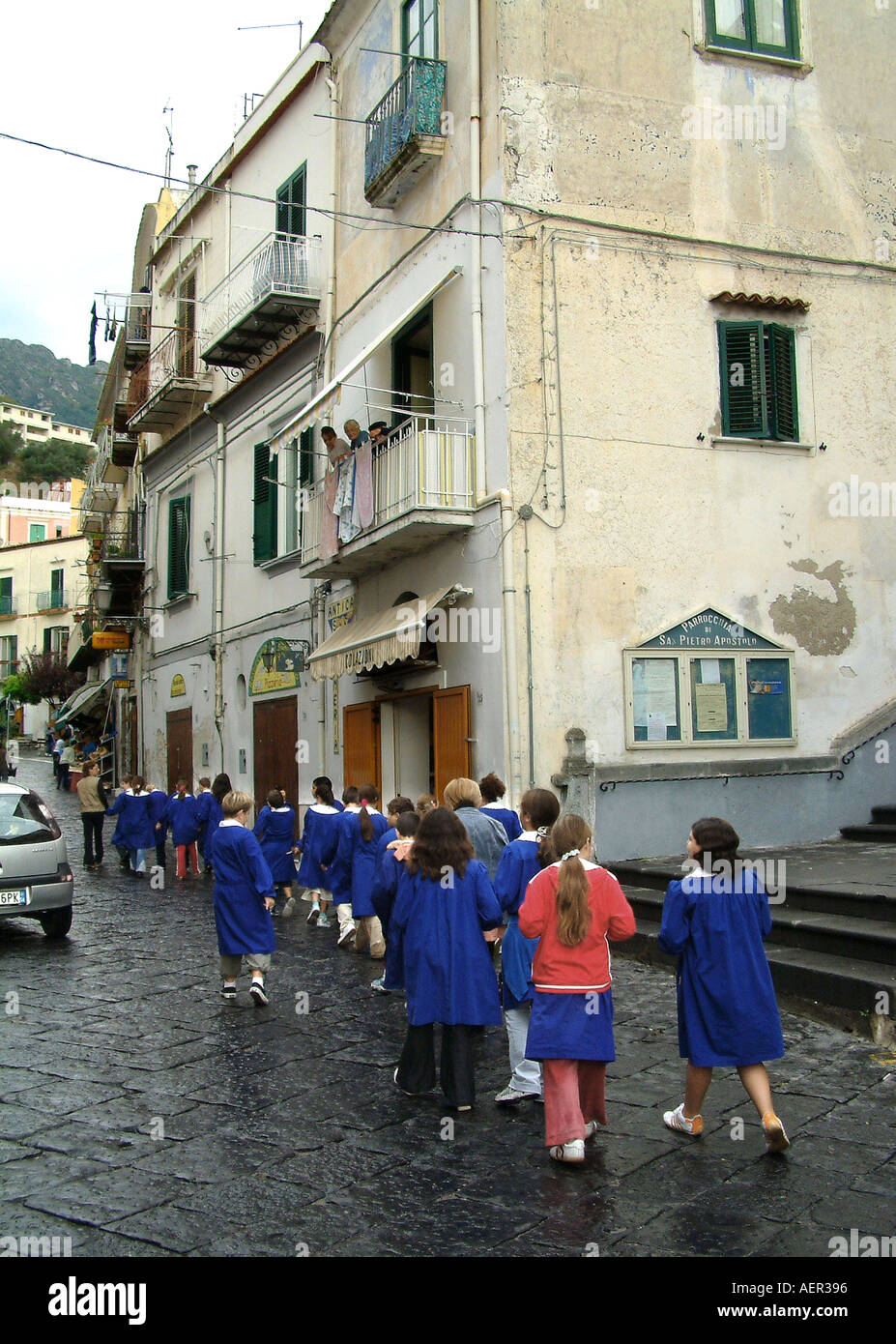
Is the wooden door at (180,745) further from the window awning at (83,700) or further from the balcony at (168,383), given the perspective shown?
the window awning at (83,700)

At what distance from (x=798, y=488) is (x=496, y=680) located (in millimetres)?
4379

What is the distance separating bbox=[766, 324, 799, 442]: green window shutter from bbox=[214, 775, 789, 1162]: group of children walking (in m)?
7.65

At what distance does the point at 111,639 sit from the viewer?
27.5m

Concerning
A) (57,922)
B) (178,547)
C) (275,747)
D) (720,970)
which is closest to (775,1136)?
(720,970)

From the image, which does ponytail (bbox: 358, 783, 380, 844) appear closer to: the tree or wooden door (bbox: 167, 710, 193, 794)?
wooden door (bbox: 167, 710, 193, 794)

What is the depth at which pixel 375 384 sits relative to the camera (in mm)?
15992

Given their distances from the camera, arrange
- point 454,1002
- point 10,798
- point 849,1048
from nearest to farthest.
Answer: point 454,1002 → point 849,1048 → point 10,798

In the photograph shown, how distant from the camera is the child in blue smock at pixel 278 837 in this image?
1332 centimetres

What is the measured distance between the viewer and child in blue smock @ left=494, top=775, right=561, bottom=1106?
623 centimetres

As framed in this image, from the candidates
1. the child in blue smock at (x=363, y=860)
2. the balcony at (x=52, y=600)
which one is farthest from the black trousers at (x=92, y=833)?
the balcony at (x=52, y=600)

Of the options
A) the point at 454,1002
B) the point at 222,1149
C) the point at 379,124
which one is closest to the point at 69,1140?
the point at 222,1149

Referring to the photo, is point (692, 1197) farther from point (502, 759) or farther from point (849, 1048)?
point (502, 759)

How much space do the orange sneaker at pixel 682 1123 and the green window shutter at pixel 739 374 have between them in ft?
30.8

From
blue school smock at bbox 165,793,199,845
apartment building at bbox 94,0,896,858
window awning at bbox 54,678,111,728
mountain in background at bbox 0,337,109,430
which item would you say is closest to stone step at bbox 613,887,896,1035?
apartment building at bbox 94,0,896,858
